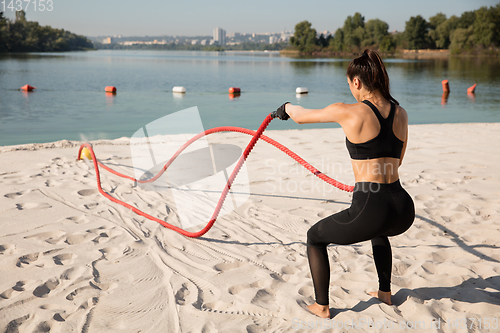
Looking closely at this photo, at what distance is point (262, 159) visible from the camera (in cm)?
770

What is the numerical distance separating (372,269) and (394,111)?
1809 millimetres

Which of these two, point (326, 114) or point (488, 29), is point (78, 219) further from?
point (488, 29)

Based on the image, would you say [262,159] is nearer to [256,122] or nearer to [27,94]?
[256,122]

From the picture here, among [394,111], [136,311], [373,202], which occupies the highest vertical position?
[394,111]

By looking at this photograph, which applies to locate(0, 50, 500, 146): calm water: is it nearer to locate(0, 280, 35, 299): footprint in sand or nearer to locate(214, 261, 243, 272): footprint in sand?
locate(0, 280, 35, 299): footprint in sand

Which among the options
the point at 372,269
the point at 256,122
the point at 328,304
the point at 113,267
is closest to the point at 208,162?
the point at 113,267

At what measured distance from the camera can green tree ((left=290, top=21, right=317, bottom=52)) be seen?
155375 millimetres

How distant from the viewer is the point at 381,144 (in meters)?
2.35

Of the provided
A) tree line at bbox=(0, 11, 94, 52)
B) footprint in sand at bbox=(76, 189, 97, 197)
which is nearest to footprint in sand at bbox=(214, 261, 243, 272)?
footprint in sand at bbox=(76, 189, 97, 197)

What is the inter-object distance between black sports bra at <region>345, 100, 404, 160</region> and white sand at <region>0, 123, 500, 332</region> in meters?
1.30

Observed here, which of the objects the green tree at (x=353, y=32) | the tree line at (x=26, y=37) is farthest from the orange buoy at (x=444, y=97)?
the green tree at (x=353, y=32)

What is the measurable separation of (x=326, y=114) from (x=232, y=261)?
1.97 metres

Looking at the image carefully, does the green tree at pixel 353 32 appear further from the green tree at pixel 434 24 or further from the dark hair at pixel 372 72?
the dark hair at pixel 372 72

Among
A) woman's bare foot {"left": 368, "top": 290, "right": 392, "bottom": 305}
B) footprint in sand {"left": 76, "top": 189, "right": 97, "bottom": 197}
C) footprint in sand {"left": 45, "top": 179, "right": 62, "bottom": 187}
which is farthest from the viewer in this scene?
footprint in sand {"left": 45, "top": 179, "right": 62, "bottom": 187}
